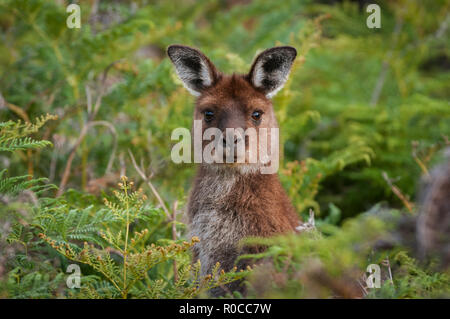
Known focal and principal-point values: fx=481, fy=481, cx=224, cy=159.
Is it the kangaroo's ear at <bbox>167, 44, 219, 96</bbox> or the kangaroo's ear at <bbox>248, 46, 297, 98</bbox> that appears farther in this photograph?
the kangaroo's ear at <bbox>167, 44, 219, 96</bbox>

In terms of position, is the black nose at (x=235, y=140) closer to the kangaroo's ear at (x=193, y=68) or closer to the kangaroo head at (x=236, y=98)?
the kangaroo head at (x=236, y=98)

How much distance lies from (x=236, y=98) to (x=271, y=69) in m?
0.56

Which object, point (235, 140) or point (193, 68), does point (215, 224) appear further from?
point (193, 68)

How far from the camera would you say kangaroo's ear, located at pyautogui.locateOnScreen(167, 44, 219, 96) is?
18.1 feet

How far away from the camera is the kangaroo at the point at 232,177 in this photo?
4.97 meters

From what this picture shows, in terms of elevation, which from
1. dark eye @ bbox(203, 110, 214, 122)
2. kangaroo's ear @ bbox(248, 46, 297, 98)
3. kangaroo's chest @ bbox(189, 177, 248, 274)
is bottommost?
kangaroo's chest @ bbox(189, 177, 248, 274)

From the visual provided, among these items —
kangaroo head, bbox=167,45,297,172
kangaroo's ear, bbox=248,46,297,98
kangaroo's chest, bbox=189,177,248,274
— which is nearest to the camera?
kangaroo's chest, bbox=189,177,248,274

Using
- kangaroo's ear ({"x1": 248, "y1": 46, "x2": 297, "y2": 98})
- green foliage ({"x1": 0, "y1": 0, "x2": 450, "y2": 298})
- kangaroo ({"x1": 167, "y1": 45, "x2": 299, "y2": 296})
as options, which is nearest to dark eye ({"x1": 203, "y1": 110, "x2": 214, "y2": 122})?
kangaroo ({"x1": 167, "y1": 45, "x2": 299, "y2": 296})

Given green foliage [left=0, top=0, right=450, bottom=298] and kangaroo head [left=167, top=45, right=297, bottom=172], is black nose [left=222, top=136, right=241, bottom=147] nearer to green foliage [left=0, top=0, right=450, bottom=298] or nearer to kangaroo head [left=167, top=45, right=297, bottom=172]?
kangaroo head [left=167, top=45, right=297, bottom=172]

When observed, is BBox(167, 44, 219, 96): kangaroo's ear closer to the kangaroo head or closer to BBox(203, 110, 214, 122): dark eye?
the kangaroo head

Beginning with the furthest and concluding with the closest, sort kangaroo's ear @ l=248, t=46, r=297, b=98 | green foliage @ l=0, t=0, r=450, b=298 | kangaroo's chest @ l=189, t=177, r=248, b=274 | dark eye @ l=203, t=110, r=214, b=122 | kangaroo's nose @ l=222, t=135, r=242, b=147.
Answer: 1. dark eye @ l=203, t=110, r=214, b=122
2. kangaroo's ear @ l=248, t=46, r=297, b=98
3. kangaroo's nose @ l=222, t=135, r=242, b=147
4. kangaroo's chest @ l=189, t=177, r=248, b=274
5. green foliage @ l=0, t=0, r=450, b=298

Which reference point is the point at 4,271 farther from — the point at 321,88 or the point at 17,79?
the point at 321,88

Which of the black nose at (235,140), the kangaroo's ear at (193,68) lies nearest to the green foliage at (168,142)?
the black nose at (235,140)

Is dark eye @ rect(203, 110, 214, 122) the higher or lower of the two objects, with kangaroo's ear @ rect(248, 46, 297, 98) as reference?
lower
